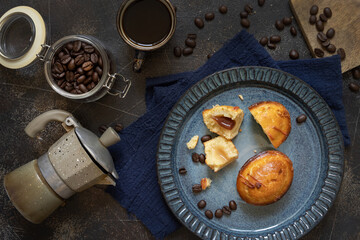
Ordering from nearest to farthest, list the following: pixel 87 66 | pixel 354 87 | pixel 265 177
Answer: pixel 265 177 < pixel 87 66 < pixel 354 87

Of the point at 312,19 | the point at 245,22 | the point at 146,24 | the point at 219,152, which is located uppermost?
the point at 146,24

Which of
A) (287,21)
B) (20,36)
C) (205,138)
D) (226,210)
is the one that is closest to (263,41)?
(287,21)

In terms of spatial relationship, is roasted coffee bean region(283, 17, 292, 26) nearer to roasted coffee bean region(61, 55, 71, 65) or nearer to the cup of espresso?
the cup of espresso

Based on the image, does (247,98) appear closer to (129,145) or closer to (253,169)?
(253,169)

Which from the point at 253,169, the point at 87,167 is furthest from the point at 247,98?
the point at 87,167

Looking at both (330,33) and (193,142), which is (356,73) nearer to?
(330,33)

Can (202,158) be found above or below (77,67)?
below

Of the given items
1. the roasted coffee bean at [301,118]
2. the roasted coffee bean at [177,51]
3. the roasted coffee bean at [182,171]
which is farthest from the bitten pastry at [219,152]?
the roasted coffee bean at [177,51]
